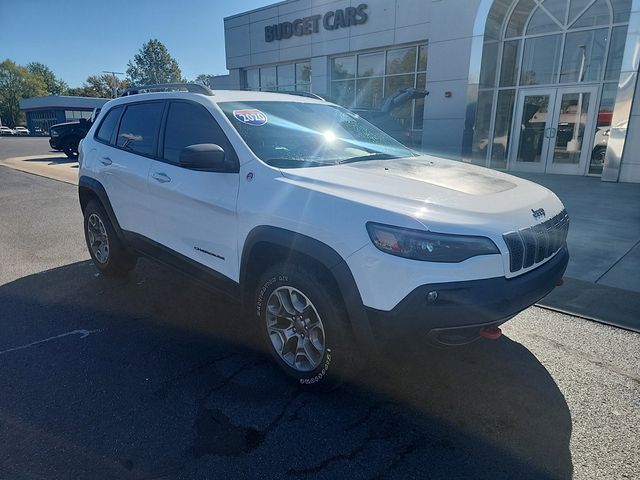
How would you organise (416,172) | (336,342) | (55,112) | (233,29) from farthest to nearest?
(55,112) → (233,29) → (416,172) → (336,342)

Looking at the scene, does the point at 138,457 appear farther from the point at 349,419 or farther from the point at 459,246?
the point at 459,246

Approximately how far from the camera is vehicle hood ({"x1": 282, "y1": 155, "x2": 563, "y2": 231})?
7.67 feet

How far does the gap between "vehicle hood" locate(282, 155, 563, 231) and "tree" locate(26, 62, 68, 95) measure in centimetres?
→ 13339

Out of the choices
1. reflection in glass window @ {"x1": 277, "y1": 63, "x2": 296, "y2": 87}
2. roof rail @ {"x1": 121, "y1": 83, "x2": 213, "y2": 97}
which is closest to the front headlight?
roof rail @ {"x1": 121, "y1": 83, "x2": 213, "y2": 97}

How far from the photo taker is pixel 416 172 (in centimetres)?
Answer: 308

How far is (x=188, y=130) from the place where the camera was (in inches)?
139

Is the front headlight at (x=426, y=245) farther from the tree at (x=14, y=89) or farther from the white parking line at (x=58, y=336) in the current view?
the tree at (x=14, y=89)

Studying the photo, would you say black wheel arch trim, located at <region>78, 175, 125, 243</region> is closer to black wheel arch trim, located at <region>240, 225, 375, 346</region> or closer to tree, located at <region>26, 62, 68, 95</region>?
black wheel arch trim, located at <region>240, 225, 375, 346</region>

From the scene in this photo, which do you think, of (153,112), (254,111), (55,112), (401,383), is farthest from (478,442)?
(55,112)

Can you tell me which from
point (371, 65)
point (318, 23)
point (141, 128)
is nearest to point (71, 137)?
point (318, 23)

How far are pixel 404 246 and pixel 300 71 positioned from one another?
19.3 metres

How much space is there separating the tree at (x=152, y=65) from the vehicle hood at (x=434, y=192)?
10402cm

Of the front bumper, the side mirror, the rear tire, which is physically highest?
the side mirror

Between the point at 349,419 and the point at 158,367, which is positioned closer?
the point at 349,419
